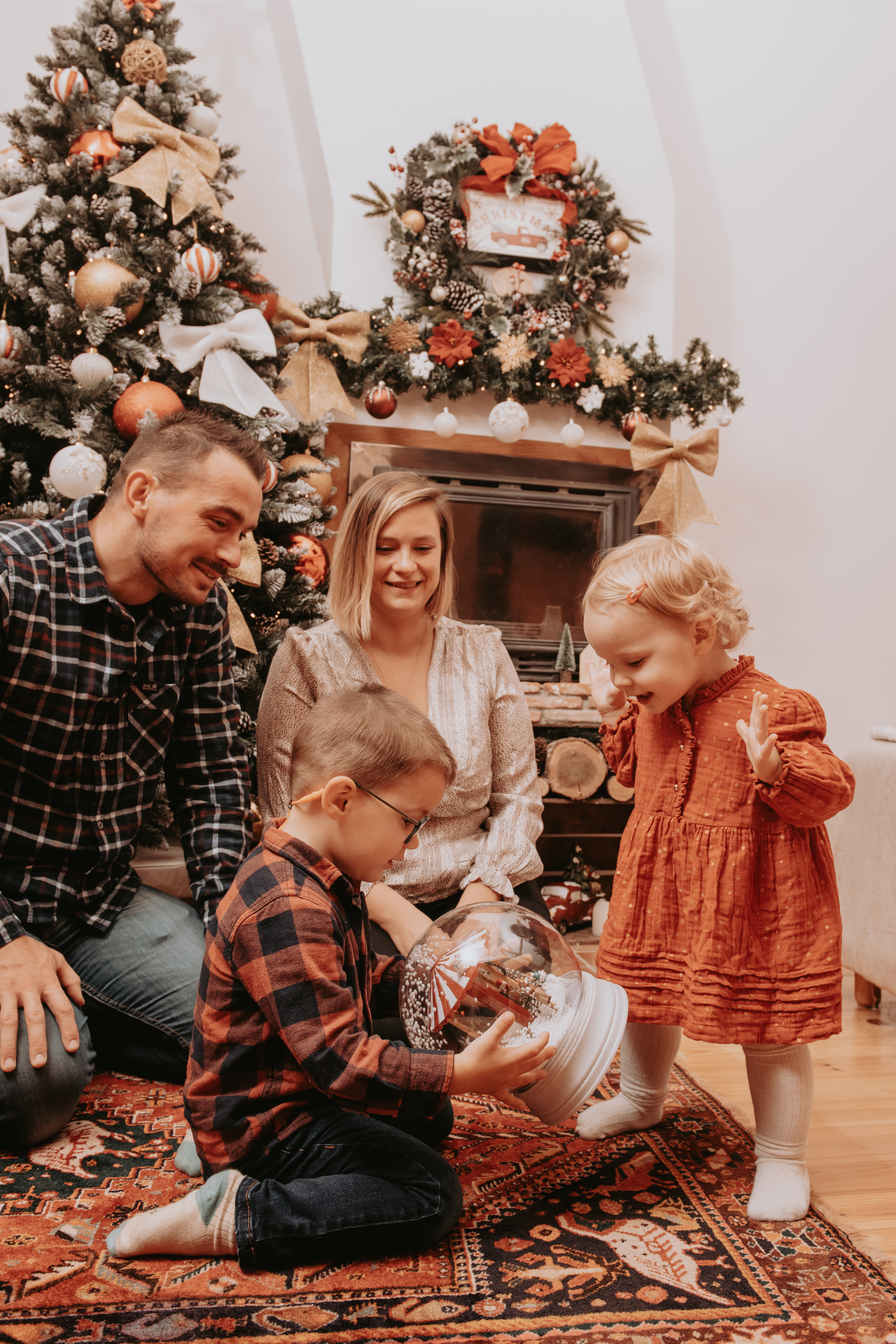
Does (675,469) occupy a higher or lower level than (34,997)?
higher

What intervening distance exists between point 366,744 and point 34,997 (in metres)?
0.62

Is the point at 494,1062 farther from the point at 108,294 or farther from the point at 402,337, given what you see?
the point at 402,337

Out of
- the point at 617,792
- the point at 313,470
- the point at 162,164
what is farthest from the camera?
the point at 617,792

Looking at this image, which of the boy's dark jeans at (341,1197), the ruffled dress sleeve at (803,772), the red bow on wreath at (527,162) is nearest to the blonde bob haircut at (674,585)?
the ruffled dress sleeve at (803,772)

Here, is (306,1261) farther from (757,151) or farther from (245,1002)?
(757,151)

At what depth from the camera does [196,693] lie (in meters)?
1.61

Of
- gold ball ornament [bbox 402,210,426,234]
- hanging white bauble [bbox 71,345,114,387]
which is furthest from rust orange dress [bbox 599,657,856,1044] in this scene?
gold ball ornament [bbox 402,210,426,234]

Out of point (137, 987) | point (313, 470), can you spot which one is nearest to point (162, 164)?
point (313, 470)

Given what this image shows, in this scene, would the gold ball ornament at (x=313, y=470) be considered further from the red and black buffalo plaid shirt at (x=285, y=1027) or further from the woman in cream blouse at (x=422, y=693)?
the red and black buffalo plaid shirt at (x=285, y=1027)

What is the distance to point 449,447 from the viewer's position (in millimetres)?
3041

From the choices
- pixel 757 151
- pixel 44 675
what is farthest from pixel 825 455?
pixel 44 675

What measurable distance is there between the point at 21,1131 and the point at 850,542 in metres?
3.21

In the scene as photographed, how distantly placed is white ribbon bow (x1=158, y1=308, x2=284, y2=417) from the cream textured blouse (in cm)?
70

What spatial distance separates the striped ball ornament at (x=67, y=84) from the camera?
2100 millimetres
